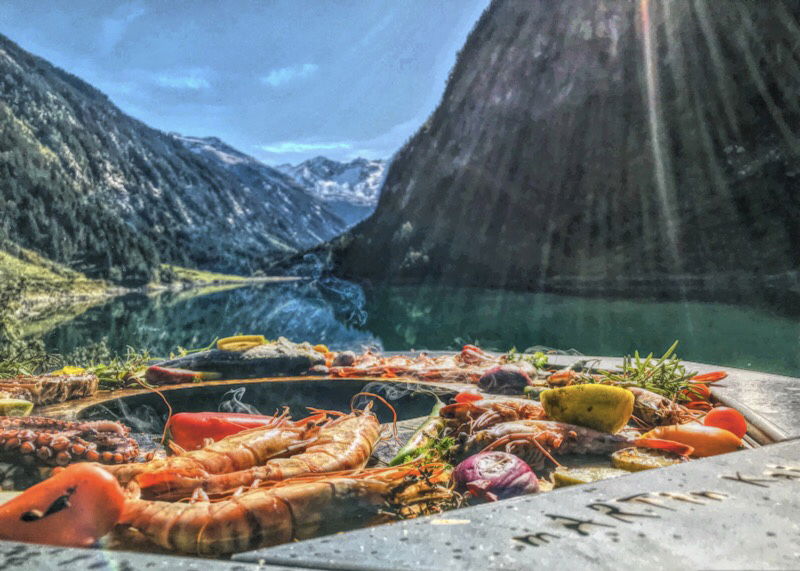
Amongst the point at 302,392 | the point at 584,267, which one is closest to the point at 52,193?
the point at 584,267

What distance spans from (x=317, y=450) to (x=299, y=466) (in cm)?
34

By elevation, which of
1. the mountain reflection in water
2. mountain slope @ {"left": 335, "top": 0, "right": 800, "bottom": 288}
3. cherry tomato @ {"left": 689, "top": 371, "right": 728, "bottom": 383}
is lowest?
the mountain reflection in water

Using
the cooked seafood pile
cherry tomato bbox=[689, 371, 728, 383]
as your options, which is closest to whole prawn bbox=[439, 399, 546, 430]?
the cooked seafood pile

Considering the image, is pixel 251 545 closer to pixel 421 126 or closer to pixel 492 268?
pixel 492 268

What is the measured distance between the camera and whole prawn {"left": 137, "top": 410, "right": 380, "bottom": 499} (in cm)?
250

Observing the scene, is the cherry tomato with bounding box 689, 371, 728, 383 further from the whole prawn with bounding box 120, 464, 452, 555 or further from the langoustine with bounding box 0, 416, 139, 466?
the langoustine with bounding box 0, 416, 139, 466

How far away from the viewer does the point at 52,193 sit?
345ft

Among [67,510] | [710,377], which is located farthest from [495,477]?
[710,377]

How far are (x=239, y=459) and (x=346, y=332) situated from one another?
104ft

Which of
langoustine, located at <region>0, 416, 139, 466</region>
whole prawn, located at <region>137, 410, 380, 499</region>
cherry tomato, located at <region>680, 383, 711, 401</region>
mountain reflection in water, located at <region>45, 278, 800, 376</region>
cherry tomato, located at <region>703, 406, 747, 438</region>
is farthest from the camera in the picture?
mountain reflection in water, located at <region>45, 278, 800, 376</region>

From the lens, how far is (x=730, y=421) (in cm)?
329

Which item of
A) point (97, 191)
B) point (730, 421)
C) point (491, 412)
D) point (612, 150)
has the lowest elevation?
point (491, 412)

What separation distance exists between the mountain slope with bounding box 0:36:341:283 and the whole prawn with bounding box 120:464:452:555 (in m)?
113

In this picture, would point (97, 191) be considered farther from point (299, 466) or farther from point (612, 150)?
point (299, 466)
